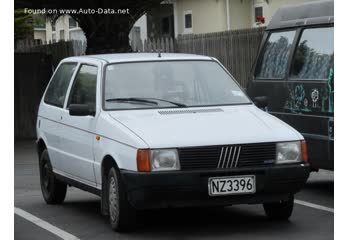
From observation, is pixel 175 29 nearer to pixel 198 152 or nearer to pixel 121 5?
pixel 121 5

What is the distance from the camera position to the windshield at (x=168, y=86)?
991cm

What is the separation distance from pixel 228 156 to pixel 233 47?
12.2 m

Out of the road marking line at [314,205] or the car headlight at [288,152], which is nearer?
the car headlight at [288,152]

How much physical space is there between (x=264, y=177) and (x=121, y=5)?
11.9 m

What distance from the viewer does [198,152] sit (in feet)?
28.6

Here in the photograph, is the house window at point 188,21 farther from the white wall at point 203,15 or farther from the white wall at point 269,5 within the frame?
the white wall at point 269,5

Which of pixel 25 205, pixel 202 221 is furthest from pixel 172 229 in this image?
pixel 25 205

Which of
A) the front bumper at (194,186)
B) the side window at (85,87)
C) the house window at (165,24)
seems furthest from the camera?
the house window at (165,24)

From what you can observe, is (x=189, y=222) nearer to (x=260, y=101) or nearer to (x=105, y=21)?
(x=260, y=101)

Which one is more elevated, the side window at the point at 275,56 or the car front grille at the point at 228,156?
the side window at the point at 275,56

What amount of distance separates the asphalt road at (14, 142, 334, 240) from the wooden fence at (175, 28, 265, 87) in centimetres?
825

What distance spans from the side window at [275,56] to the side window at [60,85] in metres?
2.48

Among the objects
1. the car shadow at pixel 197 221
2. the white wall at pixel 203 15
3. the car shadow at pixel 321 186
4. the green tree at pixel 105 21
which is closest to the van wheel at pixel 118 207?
the car shadow at pixel 197 221

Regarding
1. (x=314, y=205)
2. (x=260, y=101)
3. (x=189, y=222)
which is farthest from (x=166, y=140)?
(x=314, y=205)
